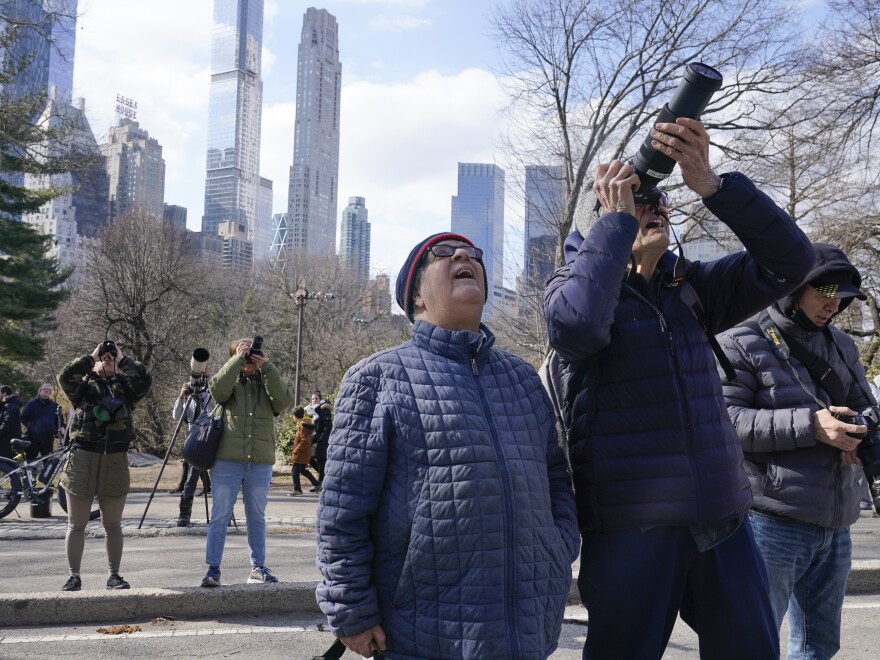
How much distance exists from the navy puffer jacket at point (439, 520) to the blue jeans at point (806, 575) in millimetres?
1200

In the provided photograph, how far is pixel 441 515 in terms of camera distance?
2.32 m

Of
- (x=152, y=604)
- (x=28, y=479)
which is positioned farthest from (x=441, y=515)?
(x=28, y=479)

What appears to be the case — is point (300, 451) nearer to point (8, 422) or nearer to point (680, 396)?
point (8, 422)

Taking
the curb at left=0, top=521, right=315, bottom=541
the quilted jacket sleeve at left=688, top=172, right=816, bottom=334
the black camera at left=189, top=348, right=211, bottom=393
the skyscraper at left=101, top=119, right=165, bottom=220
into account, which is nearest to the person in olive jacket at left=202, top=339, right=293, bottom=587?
the black camera at left=189, top=348, right=211, bottom=393

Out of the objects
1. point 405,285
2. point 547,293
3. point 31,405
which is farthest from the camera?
point 31,405

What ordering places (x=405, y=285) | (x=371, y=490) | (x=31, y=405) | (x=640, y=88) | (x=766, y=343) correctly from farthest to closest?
(x=640, y=88) → (x=31, y=405) → (x=766, y=343) → (x=405, y=285) → (x=371, y=490)

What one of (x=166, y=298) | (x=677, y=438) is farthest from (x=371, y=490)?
Answer: (x=166, y=298)

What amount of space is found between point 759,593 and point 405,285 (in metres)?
1.49

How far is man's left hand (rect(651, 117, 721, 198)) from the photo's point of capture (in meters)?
2.39

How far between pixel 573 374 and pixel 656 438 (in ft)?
1.13

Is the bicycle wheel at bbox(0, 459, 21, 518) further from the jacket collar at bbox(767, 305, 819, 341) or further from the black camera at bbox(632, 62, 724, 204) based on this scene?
the black camera at bbox(632, 62, 724, 204)

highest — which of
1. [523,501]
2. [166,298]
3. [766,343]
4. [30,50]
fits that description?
[30,50]

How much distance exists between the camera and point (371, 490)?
2387mm

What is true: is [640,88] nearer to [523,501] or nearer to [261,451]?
[261,451]
